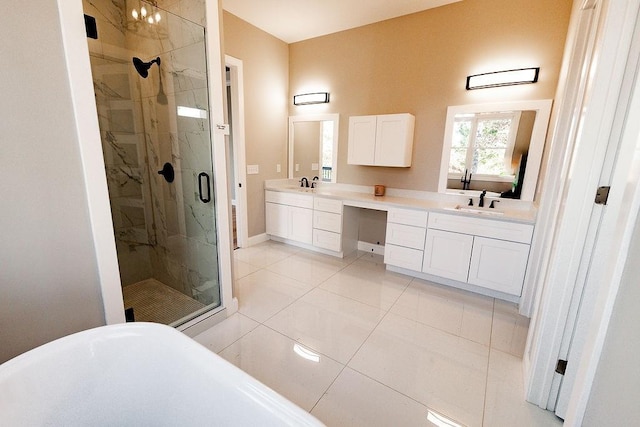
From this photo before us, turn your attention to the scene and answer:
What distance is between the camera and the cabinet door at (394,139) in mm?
3113

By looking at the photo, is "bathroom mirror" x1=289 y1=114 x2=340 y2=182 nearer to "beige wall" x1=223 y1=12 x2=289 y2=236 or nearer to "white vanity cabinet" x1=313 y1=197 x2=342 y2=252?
"beige wall" x1=223 y1=12 x2=289 y2=236

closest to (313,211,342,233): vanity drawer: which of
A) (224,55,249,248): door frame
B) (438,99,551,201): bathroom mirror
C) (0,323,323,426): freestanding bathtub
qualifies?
(224,55,249,248): door frame

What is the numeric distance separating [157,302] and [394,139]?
296 centimetres

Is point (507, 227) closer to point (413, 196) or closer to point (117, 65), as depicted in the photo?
point (413, 196)

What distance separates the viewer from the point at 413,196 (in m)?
3.35

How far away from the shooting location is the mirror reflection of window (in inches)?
106

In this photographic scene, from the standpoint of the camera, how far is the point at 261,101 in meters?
3.71

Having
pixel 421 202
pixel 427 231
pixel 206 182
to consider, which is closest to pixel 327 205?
pixel 421 202

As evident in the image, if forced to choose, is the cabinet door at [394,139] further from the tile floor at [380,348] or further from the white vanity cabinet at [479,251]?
the tile floor at [380,348]

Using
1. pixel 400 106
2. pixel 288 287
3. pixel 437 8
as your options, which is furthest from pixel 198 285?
pixel 437 8

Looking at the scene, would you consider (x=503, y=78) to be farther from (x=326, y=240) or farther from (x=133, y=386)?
(x=133, y=386)

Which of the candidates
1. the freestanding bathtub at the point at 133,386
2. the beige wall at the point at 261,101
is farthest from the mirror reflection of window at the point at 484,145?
the freestanding bathtub at the point at 133,386

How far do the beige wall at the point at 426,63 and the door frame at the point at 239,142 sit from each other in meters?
0.95

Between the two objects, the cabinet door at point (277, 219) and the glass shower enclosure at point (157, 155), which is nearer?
the glass shower enclosure at point (157, 155)
